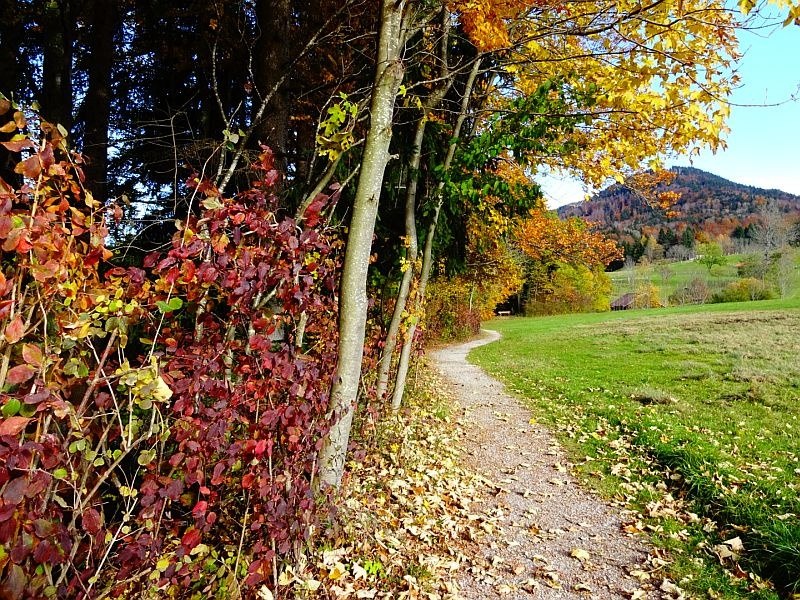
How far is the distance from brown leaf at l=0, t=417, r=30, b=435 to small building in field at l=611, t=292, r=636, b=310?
7037cm

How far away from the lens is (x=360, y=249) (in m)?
3.58

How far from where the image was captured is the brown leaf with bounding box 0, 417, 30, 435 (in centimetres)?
160

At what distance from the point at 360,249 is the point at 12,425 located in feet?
7.82

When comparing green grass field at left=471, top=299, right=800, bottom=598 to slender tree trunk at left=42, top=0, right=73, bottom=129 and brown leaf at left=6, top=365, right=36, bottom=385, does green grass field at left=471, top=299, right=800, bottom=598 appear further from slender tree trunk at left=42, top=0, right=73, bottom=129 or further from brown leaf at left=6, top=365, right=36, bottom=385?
slender tree trunk at left=42, top=0, right=73, bottom=129

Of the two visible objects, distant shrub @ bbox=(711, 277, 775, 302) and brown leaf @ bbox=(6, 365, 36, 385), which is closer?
brown leaf @ bbox=(6, 365, 36, 385)

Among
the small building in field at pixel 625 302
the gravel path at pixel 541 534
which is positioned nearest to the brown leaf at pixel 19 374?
the gravel path at pixel 541 534

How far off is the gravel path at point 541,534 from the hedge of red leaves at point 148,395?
5.93 feet

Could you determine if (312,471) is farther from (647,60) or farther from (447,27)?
(447,27)

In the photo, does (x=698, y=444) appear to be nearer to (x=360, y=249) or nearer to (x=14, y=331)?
(x=360, y=249)

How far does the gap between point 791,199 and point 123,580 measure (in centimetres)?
16333

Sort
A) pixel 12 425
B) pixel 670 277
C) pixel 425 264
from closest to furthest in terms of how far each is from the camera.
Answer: pixel 12 425
pixel 425 264
pixel 670 277

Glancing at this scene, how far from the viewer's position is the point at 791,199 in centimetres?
12325

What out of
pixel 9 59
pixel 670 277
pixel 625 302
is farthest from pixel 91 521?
pixel 670 277

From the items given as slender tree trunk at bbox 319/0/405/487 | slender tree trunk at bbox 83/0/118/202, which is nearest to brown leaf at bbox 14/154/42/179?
slender tree trunk at bbox 319/0/405/487
